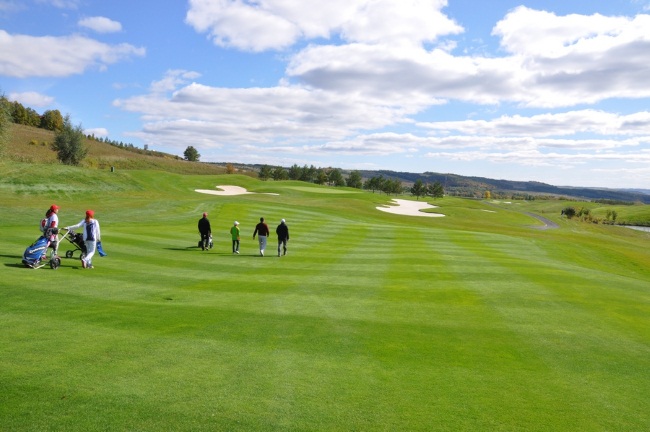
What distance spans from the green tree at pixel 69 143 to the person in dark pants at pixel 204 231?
62.6 m

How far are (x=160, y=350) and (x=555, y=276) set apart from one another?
1940 centimetres

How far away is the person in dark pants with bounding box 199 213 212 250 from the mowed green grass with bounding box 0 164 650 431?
1.94 meters

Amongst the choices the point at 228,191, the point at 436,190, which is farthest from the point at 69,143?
the point at 436,190

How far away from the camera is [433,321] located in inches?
523

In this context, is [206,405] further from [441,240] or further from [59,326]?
[441,240]

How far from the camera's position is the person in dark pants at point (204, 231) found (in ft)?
83.0

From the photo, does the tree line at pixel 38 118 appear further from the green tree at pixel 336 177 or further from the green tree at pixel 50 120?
the green tree at pixel 336 177

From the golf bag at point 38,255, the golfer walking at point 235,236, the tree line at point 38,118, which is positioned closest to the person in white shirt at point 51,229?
the golf bag at point 38,255

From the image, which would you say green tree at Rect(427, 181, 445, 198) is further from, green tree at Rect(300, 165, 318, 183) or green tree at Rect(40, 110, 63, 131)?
green tree at Rect(40, 110, 63, 131)

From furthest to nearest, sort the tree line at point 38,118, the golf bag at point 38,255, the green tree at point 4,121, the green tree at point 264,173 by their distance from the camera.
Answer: the green tree at point 264,173 < the tree line at point 38,118 < the green tree at point 4,121 < the golf bag at point 38,255

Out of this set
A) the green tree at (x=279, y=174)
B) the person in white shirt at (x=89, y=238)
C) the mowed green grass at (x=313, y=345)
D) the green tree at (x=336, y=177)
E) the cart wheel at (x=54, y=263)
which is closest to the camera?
the mowed green grass at (x=313, y=345)

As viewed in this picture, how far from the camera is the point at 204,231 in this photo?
2541cm

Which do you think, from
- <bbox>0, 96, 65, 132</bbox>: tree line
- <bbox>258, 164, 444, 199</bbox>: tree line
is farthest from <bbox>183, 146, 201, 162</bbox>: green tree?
<bbox>0, 96, 65, 132</bbox>: tree line

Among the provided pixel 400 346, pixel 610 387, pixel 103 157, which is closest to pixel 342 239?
pixel 400 346
